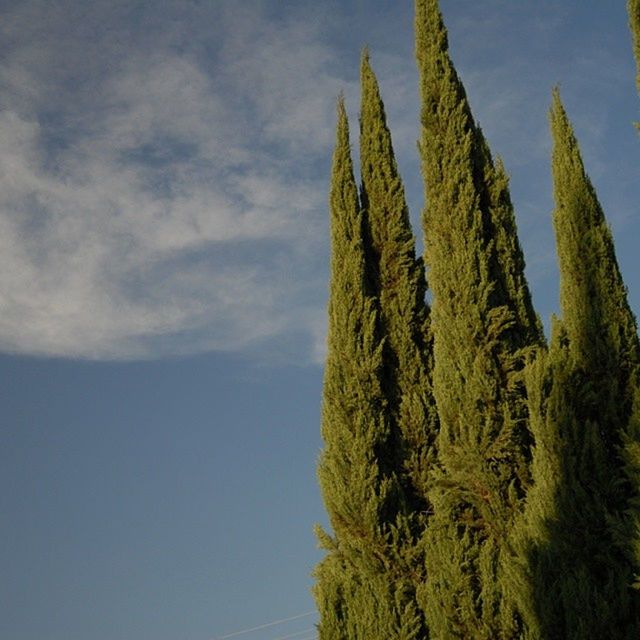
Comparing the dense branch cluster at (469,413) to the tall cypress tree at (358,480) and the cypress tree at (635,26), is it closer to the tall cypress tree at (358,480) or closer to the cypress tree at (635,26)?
the tall cypress tree at (358,480)

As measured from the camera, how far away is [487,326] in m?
12.0

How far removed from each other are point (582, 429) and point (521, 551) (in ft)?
5.99

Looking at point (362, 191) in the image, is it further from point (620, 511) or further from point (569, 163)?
point (620, 511)

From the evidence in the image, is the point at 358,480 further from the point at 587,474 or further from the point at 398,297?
the point at 587,474

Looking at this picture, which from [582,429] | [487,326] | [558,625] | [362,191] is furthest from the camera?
[362,191]

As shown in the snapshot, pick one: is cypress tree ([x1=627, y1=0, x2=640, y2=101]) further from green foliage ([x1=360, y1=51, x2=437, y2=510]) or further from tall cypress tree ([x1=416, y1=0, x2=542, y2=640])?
green foliage ([x1=360, y1=51, x2=437, y2=510])

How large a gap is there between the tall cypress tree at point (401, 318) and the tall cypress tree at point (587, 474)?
2018mm

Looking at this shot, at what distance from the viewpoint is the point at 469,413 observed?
1162 centimetres

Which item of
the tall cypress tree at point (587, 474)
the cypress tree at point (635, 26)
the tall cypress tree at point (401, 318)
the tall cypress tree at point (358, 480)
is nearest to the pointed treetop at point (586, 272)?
the tall cypress tree at point (587, 474)

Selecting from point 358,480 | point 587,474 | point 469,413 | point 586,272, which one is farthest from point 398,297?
point 587,474

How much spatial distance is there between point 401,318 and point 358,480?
2.86 metres

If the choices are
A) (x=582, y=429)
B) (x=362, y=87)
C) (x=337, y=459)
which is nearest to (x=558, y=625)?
(x=582, y=429)

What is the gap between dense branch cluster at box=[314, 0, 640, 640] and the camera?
10430 mm

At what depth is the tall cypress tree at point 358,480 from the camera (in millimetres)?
11766
